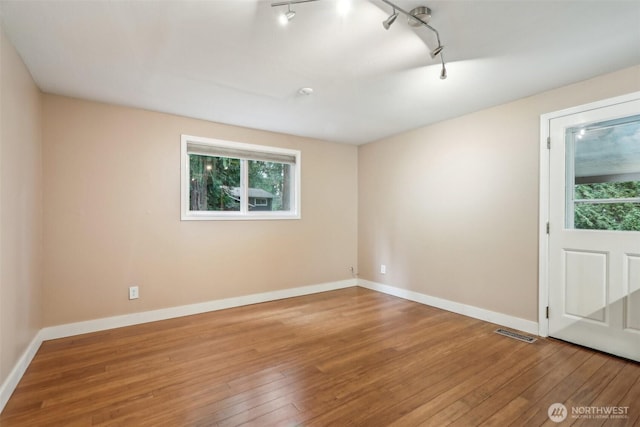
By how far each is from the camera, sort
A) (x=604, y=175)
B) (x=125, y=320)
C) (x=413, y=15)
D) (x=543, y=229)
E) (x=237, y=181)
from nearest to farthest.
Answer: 1. (x=413, y=15)
2. (x=604, y=175)
3. (x=543, y=229)
4. (x=125, y=320)
5. (x=237, y=181)

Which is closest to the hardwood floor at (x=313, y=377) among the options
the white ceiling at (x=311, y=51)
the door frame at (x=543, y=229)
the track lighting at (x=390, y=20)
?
the door frame at (x=543, y=229)

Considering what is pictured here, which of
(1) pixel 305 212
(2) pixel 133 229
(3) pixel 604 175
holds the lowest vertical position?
(2) pixel 133 229

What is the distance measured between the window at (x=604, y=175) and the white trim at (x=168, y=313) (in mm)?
3196

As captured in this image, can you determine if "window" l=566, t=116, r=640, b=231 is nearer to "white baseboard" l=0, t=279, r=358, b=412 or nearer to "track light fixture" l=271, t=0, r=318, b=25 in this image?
"track light fixture" l=271, t=0, r=318, b=25

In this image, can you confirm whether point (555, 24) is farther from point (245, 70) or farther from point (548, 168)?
point (245, 70)

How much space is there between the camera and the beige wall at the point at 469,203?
2.90m

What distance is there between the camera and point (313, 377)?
6.98 ft

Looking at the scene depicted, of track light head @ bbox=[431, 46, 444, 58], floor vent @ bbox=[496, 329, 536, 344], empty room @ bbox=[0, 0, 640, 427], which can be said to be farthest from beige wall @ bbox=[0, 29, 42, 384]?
floor vent @ bbox=[496, 329, 536, 344]

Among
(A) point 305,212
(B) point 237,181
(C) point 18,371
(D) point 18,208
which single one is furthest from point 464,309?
(D) point 18,208

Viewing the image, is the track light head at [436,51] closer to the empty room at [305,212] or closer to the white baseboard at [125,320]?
the empty room at [305,212]

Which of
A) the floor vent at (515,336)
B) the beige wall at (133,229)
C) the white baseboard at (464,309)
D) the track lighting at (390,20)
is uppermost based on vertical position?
the track lighting at (390,20)

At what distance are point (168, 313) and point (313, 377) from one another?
2.08m

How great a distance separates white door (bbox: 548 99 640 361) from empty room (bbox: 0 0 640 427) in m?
0.02

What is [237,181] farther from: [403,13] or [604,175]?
[604,175]
